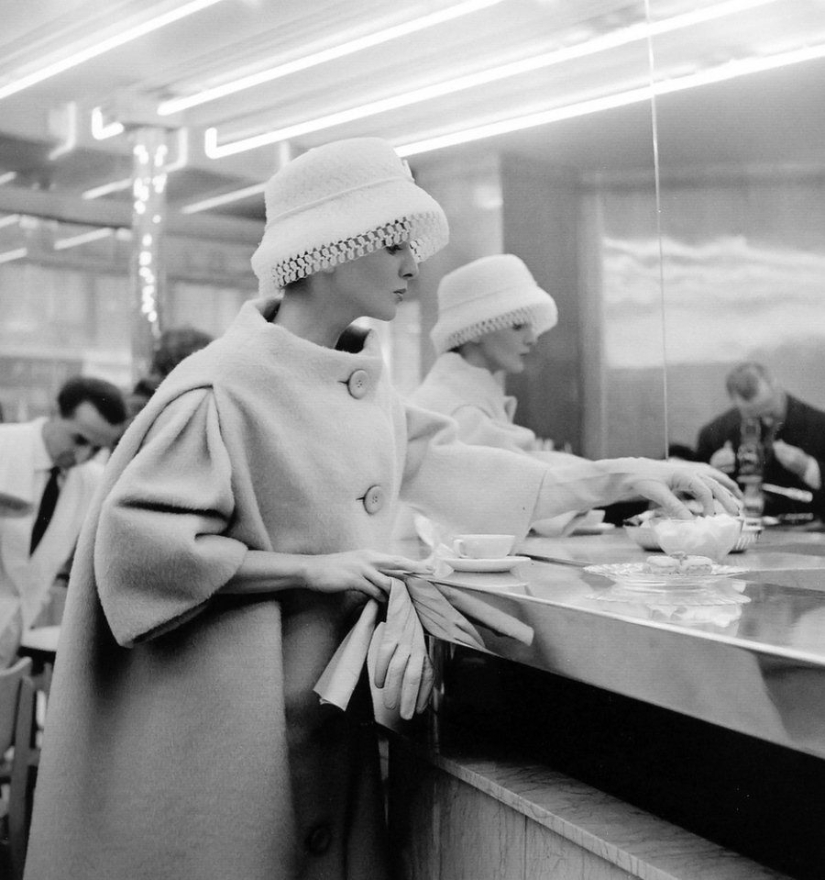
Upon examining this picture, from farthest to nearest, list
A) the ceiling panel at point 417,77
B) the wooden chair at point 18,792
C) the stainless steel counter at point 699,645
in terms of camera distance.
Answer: the ceiling panel at point 417,77 < the wooden chair at point 18,792 < the stainless steel counter at point 699,645

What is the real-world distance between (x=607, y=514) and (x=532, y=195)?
1.79 metres

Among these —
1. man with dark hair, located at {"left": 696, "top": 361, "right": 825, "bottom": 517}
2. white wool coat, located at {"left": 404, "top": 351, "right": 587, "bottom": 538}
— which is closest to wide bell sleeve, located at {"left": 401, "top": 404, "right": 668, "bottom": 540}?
white wool coat, located at {"left": 404, "top": 351, "right": 587, "bottom": 538}

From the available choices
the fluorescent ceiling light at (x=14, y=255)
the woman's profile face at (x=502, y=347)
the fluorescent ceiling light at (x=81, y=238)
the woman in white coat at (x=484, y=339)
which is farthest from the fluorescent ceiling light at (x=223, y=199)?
the woman's profile face at (x=502, y=347)

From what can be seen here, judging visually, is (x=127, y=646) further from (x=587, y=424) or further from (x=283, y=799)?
(x=587, y=424)

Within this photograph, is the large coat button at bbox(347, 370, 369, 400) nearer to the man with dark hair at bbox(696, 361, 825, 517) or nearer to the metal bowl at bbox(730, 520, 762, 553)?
the metal bowl at bbox(730, 520, 762, 553)

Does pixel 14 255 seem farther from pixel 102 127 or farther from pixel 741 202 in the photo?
pixel 741 202

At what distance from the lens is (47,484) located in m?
3.67

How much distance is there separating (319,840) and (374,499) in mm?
508

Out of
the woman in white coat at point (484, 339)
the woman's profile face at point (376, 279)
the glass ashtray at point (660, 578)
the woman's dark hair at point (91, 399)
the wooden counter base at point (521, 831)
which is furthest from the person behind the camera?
the woman's dark hair at point (91, 399)

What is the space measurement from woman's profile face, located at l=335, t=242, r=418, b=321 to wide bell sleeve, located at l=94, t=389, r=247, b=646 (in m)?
0.32

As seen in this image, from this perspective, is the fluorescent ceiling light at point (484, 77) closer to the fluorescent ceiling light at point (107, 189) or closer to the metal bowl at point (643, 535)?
the fluorescent ceiling light at point (107, 189)

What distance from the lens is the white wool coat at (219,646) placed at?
137cm

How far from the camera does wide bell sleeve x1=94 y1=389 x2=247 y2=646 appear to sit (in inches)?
52.5

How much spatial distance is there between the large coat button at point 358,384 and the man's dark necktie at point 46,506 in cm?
240
